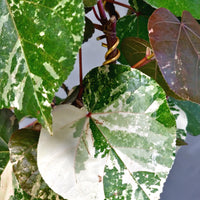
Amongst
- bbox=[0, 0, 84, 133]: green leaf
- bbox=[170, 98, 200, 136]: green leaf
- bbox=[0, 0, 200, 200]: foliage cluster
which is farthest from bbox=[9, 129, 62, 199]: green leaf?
bbox=[170, 98, 200, 136]: green leaf

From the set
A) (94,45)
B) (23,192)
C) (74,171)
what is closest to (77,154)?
(74,171)

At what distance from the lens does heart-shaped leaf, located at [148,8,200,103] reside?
0.38 metres

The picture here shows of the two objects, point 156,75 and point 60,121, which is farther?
point 156,75

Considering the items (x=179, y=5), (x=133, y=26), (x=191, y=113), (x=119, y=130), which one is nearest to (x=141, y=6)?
(x=133, y=26)

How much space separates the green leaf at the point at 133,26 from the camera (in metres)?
0.62

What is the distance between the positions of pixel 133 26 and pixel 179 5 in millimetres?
188

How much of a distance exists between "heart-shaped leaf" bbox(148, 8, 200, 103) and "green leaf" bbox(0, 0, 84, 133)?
121 mm

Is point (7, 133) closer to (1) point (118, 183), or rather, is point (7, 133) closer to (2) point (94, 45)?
(1) point (118, 183)

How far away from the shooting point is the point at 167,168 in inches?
16.0

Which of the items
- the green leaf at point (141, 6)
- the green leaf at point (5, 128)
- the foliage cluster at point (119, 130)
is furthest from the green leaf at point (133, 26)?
the green leaf at point (5, 128)

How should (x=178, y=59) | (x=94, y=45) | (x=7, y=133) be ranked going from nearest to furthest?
(x=178, y=59) → (x=7, y=133) → (x=94, y=45)

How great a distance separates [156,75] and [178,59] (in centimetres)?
15

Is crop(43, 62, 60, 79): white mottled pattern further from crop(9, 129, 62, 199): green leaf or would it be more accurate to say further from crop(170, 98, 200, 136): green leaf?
crop(170, 98, 200, 136): green leaf

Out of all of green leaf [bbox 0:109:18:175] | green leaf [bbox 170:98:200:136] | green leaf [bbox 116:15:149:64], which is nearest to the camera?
green leaf [bbox 0:109:18:175]
